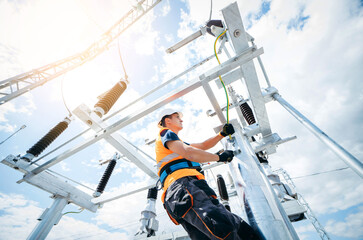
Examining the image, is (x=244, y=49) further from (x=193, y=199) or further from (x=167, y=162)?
(x=193, y=199)

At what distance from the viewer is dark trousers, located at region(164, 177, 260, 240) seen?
1205 millimetres

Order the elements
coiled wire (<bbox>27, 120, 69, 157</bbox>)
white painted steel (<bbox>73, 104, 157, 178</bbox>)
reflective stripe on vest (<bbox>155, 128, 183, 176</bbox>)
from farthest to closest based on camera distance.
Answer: coiled wire (<bbox>27, 120, 69, 157</bbox>) < white painted steel (<bbox>73, 104, 157, 178</bbox>) < reflective stripe on vest (<bbox>155, 128, 183, 176</bbox>)

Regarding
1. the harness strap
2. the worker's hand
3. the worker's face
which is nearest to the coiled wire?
the worker's face

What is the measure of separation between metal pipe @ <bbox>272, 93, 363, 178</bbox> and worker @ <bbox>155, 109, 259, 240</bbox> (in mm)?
852

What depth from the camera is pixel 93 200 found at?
4930 mm

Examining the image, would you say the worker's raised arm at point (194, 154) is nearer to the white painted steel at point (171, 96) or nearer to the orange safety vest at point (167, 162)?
the orange safety vest at point (167, 162)

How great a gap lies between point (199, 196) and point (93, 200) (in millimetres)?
4974

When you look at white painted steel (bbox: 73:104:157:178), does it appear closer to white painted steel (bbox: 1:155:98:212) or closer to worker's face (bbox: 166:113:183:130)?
worker's face (bbox: 166:113:183:130)

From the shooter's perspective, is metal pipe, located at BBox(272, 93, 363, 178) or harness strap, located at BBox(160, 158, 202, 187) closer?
metal pipe, located at BBox(272, 93, 363, 178)

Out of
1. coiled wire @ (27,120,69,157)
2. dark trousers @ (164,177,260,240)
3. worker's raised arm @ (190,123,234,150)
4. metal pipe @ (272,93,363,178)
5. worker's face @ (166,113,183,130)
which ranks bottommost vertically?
dark trousers @ (164,177,260,240)

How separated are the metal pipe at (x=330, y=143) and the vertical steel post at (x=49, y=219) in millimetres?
5915

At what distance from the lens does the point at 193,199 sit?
140 centimetres

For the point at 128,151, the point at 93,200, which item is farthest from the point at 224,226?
the point at 93,200

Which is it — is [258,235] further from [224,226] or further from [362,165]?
[362,165]
